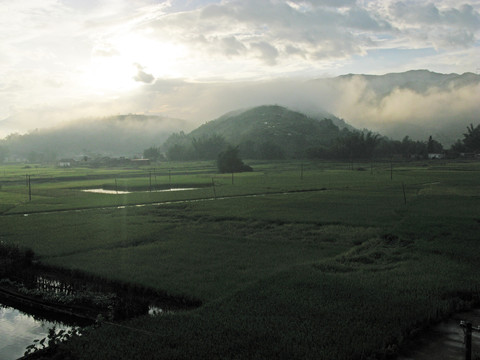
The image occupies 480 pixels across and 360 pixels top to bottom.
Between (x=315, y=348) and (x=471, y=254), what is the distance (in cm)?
1099

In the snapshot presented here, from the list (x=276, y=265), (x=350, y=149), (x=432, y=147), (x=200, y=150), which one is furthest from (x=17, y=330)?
(x=200, y=150)

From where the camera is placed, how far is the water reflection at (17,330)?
1258cm

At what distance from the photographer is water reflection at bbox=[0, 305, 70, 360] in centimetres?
1258

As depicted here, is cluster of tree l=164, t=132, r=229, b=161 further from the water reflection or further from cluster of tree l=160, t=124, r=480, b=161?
the water reflection

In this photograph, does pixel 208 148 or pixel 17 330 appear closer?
pixel 17 330

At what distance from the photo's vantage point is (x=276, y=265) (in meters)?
17.2

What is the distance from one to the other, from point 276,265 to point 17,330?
969 centimetres

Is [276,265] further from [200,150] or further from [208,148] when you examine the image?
[200,150]

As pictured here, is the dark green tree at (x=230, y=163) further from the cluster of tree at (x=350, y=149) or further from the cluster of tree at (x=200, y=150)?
the cluster of tree at (x=200, y=150)

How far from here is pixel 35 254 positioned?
20.3 metres

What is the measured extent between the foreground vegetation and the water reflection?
2805mm

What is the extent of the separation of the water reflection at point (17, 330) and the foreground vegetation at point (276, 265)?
2805 millimetres

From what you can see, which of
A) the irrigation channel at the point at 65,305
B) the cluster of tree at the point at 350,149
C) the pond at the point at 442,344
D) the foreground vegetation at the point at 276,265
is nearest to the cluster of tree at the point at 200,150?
the cluster of tree at the point at 350,149

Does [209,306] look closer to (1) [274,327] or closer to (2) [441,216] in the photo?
(1) [274,327]
